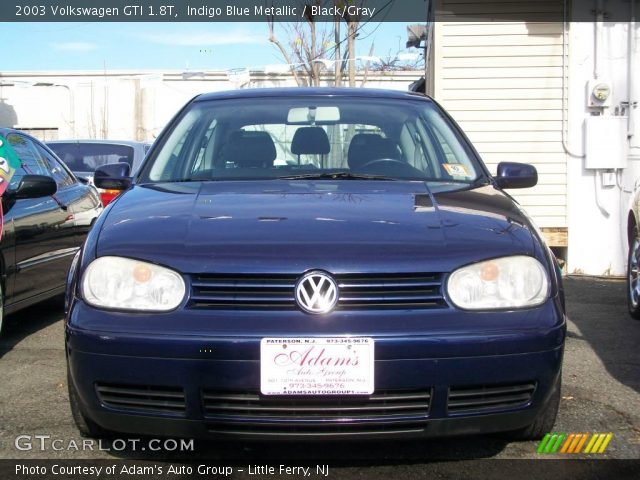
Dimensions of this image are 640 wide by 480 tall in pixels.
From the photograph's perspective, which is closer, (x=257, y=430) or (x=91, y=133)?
(x=257, y=430)

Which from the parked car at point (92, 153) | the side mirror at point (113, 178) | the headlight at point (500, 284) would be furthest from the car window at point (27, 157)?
the parked car at point (92, 153)

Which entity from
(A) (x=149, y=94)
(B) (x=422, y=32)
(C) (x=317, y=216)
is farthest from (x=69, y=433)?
(A) (x=149, y=94)

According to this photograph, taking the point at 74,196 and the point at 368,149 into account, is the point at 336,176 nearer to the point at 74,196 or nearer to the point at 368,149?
the point at 368,149

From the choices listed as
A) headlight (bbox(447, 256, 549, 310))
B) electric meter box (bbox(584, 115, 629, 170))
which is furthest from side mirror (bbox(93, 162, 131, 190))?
electric meter box (bbox(584, 115, 629, 170))

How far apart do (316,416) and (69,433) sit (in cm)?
136

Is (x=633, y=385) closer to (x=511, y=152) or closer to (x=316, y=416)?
(x=316, y=416)

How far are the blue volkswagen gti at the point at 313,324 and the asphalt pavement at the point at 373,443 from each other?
0.34 m

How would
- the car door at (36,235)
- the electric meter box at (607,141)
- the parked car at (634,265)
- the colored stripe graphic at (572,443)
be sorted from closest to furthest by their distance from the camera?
the colored stripe graphic at (572,443), the car door at (36,235), the parked car at (634,265), the electric meter box at (607,141)

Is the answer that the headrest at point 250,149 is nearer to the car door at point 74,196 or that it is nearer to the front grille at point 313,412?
the front grille at point 313,412

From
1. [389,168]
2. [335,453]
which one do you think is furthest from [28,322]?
[335,453]

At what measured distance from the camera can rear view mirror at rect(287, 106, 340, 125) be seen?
4.32 meters

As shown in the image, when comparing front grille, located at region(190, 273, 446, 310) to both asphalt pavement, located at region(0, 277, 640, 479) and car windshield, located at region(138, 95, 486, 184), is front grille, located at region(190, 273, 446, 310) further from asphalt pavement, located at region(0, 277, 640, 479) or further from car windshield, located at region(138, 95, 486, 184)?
car windshield, located at region(138, 95, 486, 184)

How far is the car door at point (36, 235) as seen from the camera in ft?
17.0

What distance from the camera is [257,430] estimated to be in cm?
275
